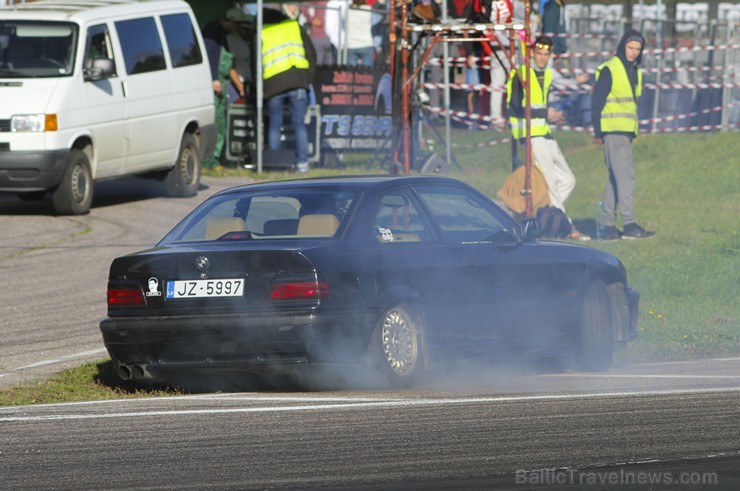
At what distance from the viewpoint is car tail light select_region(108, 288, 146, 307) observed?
30.8 ft

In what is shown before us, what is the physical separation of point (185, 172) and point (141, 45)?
197 cm

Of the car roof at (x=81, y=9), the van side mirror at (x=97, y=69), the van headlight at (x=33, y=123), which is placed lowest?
the van headlight at (x=33, y=123)

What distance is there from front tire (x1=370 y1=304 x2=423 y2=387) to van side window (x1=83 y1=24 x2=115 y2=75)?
9776mm

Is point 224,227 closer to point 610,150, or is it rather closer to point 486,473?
point 486,473

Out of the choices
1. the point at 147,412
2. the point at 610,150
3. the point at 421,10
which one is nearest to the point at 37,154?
the point at 421,10

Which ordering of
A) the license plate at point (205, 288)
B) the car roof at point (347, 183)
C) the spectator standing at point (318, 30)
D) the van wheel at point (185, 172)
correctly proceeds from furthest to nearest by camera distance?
the spectator standing at point (318, 30)
the van wheel at point (185, 172)
the car roof at point (347, 183)
the license plate at point (205, 288)

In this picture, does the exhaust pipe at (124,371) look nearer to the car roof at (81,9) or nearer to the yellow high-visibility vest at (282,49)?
the car roof at (81,9)

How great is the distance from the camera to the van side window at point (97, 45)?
18.3 meters

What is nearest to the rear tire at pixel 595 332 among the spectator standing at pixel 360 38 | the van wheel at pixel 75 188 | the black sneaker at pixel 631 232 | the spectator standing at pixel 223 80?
the black sneaker at pixel 631 232

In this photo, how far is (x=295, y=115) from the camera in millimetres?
23359

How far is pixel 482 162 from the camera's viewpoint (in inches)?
1002

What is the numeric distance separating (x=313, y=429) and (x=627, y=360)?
461 cm

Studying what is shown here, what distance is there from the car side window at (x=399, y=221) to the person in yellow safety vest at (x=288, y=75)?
1300 centimetres

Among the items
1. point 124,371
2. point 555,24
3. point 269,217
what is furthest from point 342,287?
point 555,24
